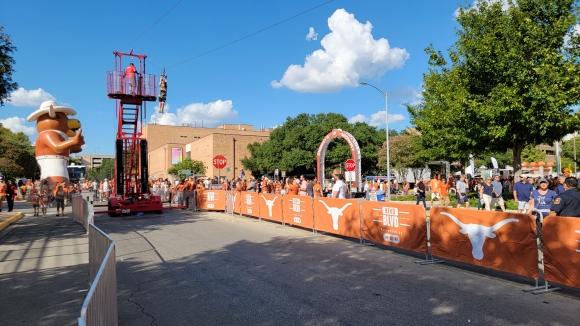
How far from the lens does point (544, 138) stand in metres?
18.9

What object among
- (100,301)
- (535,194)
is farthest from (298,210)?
(100,301)

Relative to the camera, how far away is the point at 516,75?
16938mm

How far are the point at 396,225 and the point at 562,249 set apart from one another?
3519 millimetres

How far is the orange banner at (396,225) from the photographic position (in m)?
8.20

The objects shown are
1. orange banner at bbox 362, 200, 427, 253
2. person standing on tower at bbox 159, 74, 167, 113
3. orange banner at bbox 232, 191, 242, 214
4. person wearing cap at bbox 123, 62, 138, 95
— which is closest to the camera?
orange banner at bbox 362, 200, 427, 253

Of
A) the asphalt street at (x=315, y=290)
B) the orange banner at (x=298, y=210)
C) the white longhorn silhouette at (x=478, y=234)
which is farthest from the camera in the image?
the orange banner at (x=298, y=210)

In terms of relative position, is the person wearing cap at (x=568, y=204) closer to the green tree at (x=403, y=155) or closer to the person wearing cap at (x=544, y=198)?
the person wearing cap at (x=544, y=198)

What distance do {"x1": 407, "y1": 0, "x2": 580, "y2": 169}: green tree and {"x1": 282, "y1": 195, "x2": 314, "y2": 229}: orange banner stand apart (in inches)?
393

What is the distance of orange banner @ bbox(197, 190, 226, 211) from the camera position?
20594 millimetres

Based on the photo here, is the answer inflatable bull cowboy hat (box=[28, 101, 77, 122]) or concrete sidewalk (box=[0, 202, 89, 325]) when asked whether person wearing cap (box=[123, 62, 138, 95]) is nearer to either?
concrete sidewalk (box=[0, 202, 89, 325])

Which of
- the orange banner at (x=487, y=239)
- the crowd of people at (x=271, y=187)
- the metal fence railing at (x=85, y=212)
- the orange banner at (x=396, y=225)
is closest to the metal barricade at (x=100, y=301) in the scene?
the orange banner at (x=487, y=239)

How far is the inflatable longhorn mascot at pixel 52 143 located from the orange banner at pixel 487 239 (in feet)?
66.7

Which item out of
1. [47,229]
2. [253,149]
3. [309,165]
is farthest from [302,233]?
[253,149]

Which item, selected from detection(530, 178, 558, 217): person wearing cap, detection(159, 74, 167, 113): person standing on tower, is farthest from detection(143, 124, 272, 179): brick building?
detection(530, 178, 558, 217): person wearing cap
